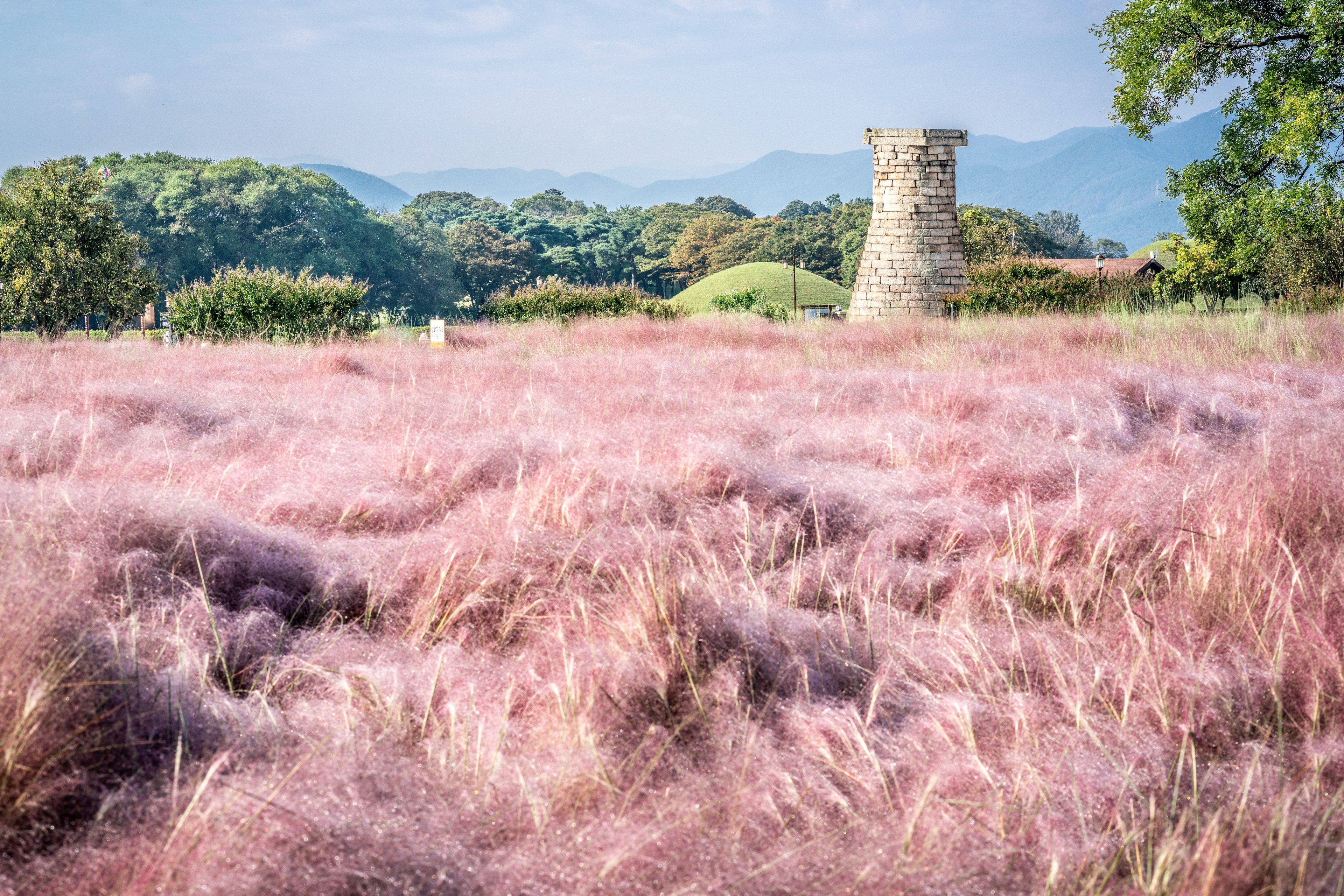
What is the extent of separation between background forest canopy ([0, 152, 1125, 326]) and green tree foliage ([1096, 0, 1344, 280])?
1106 inches

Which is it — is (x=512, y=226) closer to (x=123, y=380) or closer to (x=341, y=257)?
(x=341, y=257)

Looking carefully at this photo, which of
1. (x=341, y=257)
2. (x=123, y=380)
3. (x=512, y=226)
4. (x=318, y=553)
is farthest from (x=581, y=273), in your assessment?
(x=318, y=553)

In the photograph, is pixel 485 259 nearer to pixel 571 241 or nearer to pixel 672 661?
pixel 571 241

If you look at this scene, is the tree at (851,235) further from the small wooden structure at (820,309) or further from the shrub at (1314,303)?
the shrub at (1314,303)

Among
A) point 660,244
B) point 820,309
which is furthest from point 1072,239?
point 820,309

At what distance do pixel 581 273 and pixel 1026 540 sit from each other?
195 ft

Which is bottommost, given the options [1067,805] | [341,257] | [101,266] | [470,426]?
[1067,805]

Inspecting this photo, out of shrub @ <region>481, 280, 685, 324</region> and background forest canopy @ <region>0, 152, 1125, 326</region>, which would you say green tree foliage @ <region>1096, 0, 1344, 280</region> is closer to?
shrub @ <region>481, 280, 685, 324</region>

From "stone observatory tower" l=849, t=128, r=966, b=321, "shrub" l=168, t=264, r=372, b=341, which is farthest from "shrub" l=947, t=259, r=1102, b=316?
"shrub" l=168, t=264, r=372, b=341

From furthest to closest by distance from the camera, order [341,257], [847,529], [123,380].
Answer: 1. [341,257]
2. [123,380]
3. [847,529]

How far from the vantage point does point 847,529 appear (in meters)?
3.36

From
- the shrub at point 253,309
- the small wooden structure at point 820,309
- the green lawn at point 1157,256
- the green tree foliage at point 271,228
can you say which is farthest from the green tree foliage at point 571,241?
the shrub at point 253,309

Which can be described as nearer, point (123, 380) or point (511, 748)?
point (511, 748)

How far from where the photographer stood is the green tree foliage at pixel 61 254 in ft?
65.7
